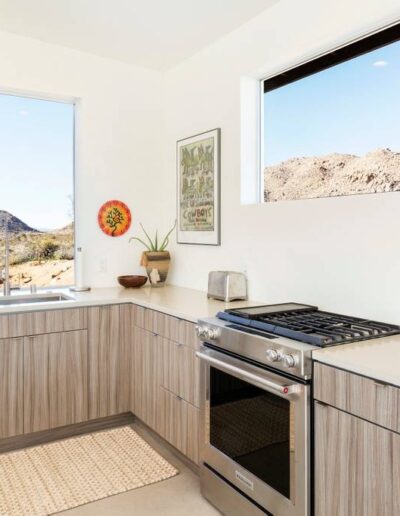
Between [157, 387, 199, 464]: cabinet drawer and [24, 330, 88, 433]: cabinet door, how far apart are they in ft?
1.87

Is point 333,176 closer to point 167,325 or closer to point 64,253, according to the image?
point 167,325

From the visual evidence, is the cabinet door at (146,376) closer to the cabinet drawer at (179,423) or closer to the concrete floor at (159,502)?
the cabinet drawer at (179,423)

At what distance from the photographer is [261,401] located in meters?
1.85

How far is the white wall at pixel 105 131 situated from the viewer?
3.28m

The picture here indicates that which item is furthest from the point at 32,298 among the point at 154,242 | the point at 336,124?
the point at 336,124

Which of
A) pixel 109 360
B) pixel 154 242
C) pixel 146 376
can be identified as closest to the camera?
pixel 146 376

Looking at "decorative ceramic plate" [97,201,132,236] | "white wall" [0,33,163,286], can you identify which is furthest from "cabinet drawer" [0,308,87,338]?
"decorative ceramic plate" [97,201,132,236]

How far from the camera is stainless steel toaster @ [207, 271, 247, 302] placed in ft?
9.12

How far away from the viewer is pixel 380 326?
194 centimetres

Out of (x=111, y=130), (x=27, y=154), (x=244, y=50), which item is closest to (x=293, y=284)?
(x=244, y=50)

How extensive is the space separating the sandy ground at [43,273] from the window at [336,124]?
170 cm

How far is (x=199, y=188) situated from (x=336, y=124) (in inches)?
47.2

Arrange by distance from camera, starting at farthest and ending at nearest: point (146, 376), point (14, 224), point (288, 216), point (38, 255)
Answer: point (38, 255) < point (14, 224) < point (146, 376) < point (288, 216)

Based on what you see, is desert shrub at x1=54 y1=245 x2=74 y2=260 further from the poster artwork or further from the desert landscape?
the poster artwork
